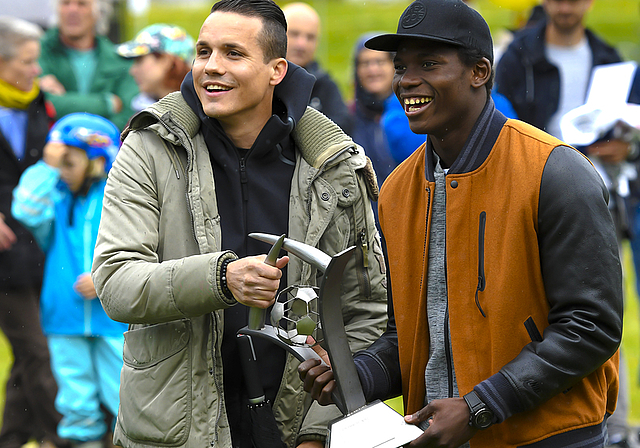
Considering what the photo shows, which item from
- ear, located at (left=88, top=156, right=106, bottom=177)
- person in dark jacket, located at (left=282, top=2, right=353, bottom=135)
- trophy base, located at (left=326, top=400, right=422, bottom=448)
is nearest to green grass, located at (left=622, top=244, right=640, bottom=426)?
person in dark jacket, located at (left=282, top=2, right=353, bottom=135)

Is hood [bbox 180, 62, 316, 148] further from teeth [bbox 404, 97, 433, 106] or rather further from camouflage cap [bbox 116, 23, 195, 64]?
camouflage cap [bbox 116, 23, 195, 64]

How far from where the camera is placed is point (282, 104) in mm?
3215

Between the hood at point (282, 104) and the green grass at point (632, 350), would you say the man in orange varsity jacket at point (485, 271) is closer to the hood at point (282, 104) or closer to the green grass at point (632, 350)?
the hood at point (282, 104)

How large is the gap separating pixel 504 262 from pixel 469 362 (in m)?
0.34

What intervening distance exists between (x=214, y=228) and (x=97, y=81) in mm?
3899

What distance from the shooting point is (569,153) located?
7.90ft

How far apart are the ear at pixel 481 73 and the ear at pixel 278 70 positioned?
831 mm

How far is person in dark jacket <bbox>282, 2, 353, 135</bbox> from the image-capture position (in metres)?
5.97

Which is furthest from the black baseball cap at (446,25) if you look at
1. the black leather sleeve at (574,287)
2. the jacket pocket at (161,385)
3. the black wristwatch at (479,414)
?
the jacket pocket at (161,385)

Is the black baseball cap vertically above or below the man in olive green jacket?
above

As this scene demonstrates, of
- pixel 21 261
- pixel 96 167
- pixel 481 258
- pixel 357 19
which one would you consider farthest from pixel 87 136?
pixel 357 19

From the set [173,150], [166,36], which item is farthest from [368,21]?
[173,150]

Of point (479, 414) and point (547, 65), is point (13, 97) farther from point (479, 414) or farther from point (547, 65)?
point (479, 414)

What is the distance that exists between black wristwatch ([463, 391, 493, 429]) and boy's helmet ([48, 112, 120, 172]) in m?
3.33
